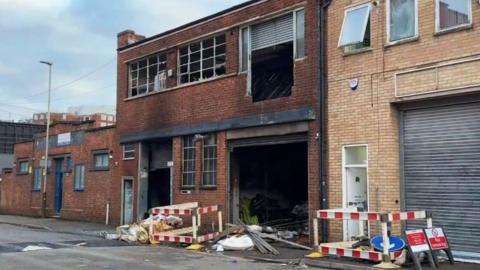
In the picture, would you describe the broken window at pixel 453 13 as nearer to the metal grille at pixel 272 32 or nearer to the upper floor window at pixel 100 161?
the metal grille at pixel 272 32

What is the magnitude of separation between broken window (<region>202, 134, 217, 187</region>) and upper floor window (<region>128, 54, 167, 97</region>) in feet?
12.7

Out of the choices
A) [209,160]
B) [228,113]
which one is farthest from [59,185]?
[228,113]

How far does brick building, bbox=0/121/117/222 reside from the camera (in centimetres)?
2786

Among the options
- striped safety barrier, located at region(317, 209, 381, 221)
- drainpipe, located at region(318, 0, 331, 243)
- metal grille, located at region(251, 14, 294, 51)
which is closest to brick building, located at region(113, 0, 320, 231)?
metal grille, located at region(251, 14, 294, 51)

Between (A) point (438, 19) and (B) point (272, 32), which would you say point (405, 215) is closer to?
(A) point (438, 19)

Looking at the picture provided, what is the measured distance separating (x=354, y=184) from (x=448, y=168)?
2.87 meters

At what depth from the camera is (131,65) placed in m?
26.2

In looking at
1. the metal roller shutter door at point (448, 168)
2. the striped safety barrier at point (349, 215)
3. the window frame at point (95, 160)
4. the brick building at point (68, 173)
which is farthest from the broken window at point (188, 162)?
the metal roller shutter door at point (448, 168)

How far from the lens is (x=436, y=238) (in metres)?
12.8

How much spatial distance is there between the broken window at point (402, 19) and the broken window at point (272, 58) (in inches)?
147

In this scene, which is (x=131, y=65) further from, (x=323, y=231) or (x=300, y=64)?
(x=323, y=231)

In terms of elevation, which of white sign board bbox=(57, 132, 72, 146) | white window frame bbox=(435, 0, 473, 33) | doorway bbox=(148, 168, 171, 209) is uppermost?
white window frame bbox=(435, 0, 473, 33)

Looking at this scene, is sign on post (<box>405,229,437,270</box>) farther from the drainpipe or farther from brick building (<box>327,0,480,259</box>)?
the drainpipe

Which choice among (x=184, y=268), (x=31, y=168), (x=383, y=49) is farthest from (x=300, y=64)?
(x=31, y=168)
